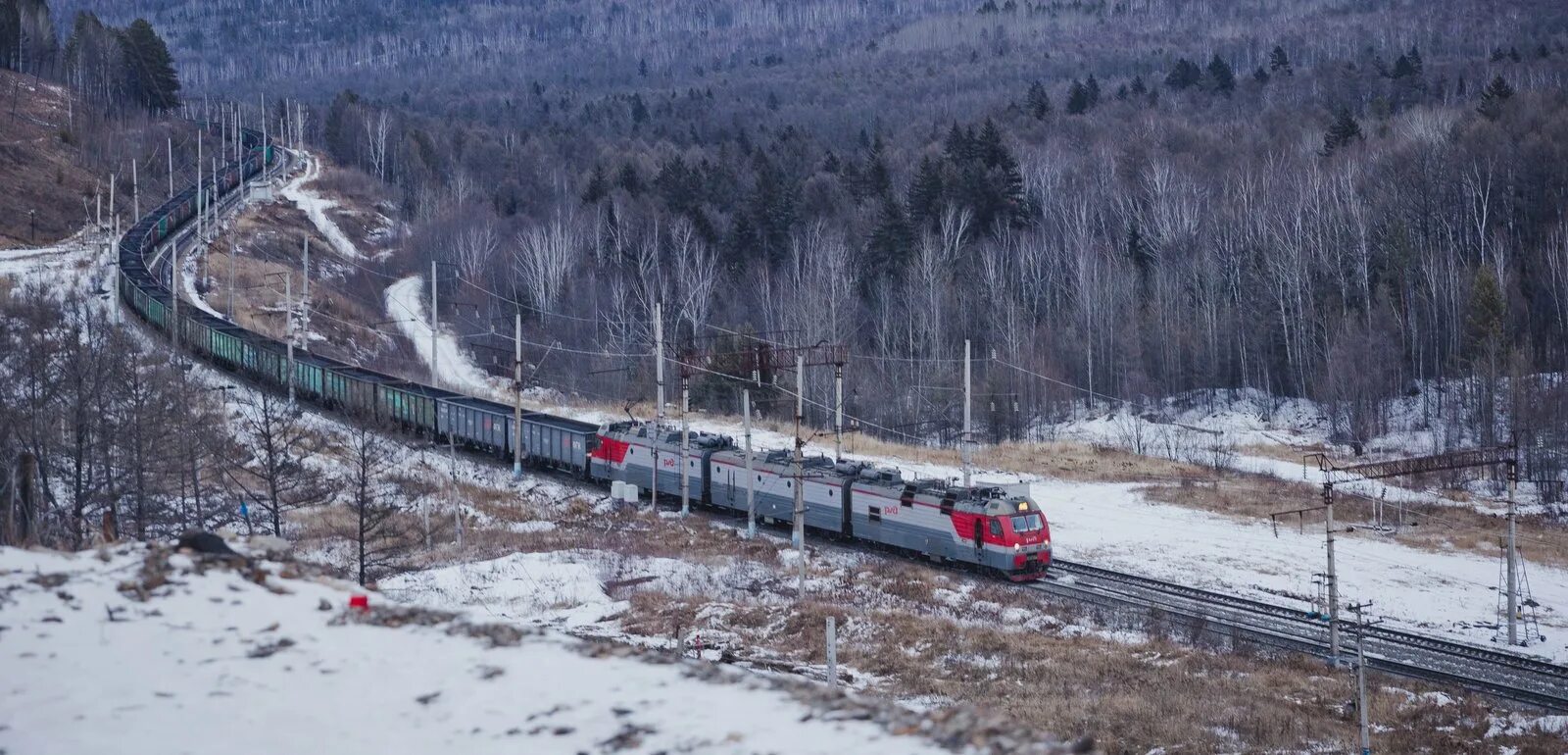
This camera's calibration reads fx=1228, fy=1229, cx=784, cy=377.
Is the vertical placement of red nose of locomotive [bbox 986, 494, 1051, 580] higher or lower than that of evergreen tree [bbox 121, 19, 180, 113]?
lower

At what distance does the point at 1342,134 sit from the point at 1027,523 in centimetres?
7443

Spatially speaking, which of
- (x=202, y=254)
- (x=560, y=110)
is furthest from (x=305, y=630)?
(x=560, y=110)

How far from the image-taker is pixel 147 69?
128125mm

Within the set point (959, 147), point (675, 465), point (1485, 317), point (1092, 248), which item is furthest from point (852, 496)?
point (959, 147)

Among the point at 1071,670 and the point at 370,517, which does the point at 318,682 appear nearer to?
the point at 1071,670

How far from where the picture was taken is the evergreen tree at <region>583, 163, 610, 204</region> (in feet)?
360

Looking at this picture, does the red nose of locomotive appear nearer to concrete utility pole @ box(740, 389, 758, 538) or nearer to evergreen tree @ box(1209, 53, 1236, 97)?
concrete utility pole @ box(740, 389, 758, 538)

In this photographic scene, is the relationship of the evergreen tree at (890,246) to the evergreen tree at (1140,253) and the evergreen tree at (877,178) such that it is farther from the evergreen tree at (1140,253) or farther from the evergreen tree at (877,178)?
the evergreen tree at (1140,253)

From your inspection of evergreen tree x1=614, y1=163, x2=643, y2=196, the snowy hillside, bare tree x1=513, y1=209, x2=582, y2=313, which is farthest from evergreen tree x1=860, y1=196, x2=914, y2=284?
the snowy hillside

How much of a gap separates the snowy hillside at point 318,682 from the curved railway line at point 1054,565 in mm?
14525

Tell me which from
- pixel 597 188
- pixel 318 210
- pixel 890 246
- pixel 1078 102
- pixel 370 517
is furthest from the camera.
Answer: pixel 1078 102

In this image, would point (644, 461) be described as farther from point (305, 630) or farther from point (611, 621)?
point (305, 630)

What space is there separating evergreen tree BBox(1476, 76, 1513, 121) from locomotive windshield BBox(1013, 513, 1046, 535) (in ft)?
227

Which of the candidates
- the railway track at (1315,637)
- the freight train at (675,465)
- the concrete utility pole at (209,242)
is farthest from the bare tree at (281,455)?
the concrete utility pole at (209,242)
